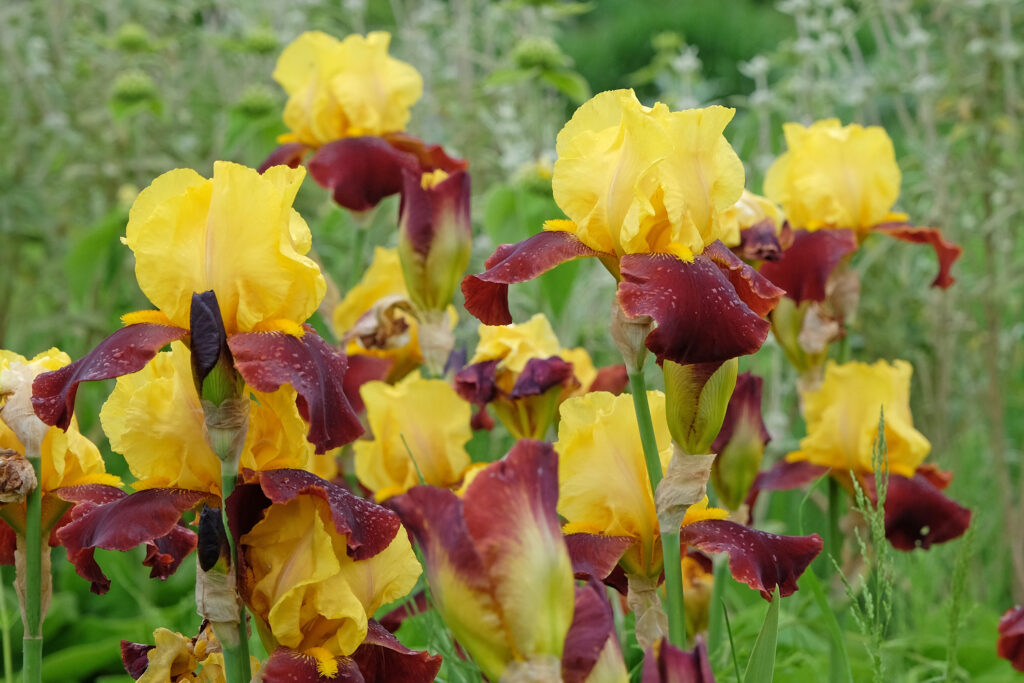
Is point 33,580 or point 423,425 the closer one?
point 33,580

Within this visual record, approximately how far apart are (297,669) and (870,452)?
99 centimetres

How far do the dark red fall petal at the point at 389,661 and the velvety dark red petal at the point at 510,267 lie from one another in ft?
1.00

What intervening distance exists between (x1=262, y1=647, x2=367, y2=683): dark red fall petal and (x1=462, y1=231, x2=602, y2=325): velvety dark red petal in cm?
34

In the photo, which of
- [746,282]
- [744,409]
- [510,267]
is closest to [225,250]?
[510,267]

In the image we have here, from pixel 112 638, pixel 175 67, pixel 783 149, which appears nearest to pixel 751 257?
pixel 112 638

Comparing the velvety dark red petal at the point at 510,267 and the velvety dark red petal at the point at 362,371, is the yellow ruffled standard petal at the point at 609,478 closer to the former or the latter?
the velvety dark red petal at the point at 510,267

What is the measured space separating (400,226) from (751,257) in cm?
54

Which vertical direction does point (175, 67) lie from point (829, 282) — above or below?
below

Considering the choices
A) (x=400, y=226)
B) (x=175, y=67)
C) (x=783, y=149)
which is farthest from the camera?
(x=175, y=67)

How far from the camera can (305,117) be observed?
81.1 inches

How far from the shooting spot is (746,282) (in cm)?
102

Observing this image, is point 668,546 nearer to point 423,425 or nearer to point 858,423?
point 423,425

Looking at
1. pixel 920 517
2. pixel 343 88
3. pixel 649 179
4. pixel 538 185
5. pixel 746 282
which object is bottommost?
pixel 920 517

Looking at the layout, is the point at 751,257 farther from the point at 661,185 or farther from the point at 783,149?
the point at 783,149
